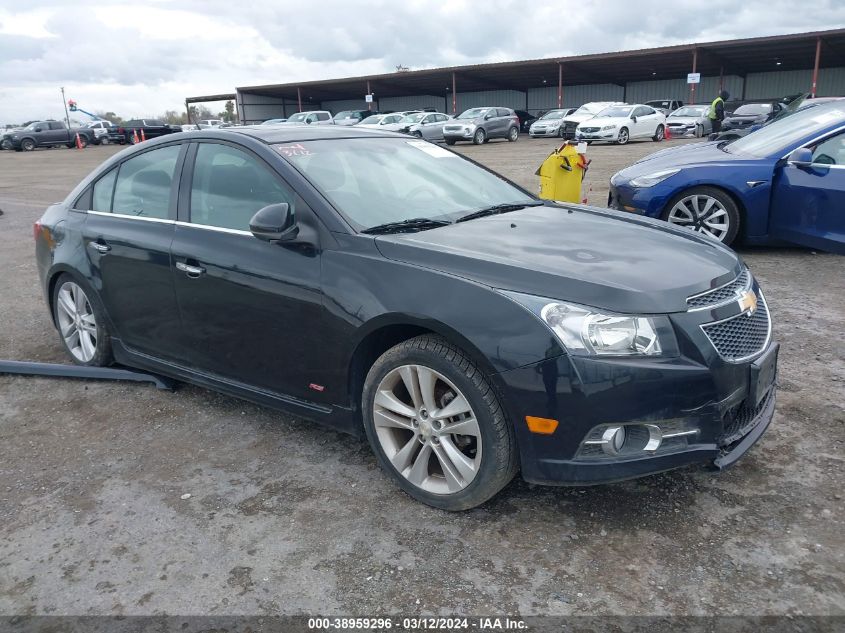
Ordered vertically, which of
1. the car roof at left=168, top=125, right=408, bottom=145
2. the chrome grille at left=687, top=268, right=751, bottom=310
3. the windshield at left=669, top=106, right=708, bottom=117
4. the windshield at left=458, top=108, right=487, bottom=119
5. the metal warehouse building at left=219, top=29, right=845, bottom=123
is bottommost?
the chrome grille at left=687, top=268, right=751, bottom=310

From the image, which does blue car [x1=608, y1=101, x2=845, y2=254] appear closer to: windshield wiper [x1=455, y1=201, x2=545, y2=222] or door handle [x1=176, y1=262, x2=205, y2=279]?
windshield wiper [x1=455, y1=201, x2=545, y2=222]

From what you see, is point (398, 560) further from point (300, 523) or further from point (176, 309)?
point (176, 309)

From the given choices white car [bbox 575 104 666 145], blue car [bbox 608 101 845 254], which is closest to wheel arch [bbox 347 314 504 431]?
blue car [bbox 608 101 845 254]

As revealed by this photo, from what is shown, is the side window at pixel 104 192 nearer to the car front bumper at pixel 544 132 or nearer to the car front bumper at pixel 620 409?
the car front bumper at pixel 620 409

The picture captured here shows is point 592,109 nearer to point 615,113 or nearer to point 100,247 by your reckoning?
point 615,113

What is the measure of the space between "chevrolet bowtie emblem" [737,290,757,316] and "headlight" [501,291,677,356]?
52 centimetres

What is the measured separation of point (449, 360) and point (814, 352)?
116 inches

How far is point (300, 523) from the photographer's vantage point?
2879 millimetres

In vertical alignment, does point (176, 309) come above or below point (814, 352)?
above

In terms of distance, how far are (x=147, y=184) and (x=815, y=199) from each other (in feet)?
18.7

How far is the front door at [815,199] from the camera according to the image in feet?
20.7

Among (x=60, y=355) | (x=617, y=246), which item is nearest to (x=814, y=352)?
(x=617, y=246)

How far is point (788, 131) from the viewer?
7.02 m

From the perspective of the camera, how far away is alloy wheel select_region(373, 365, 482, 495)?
2787 mm
